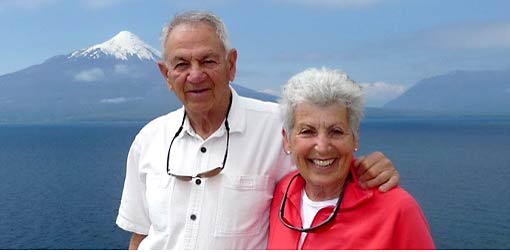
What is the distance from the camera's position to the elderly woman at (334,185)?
2.71m

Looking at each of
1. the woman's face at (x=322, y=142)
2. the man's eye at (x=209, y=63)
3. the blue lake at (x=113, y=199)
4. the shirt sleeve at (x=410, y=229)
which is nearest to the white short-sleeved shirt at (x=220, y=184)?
the man's eye at (x=209, y=63)

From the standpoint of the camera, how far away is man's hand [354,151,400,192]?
9.36 ft

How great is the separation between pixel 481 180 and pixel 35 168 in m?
71.8

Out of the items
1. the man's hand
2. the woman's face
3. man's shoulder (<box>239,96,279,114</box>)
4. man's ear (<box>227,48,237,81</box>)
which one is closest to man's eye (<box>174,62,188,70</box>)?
man's ear (<box>227,48,237,81</box>)

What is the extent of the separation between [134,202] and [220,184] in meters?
0.86

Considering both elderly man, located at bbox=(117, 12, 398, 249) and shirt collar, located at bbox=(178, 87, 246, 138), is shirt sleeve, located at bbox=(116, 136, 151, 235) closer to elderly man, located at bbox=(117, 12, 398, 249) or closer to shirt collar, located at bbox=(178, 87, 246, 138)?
elderly man, located at bbox=(117, 12, 398, 249)

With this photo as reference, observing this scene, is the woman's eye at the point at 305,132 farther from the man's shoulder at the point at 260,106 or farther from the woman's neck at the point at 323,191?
the man's shoulder at the point at 260,106

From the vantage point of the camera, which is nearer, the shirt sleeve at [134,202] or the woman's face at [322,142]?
the woman's face at [322,142]

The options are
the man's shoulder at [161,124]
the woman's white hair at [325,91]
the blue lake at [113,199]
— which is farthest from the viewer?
the blue lake at [113,199]

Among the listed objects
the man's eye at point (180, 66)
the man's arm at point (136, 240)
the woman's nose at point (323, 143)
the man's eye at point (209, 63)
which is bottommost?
the man's arm at point (136, 240)

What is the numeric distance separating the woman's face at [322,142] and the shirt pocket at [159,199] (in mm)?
1003

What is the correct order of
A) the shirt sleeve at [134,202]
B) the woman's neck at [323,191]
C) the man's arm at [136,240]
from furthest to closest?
the man's arm at [136,240]
the shirt sleeve at [134,202]
the woman's neck at [323,191]

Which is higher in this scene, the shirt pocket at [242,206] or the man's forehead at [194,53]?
the man's forehead at [194,53]

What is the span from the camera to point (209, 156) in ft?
11.6
